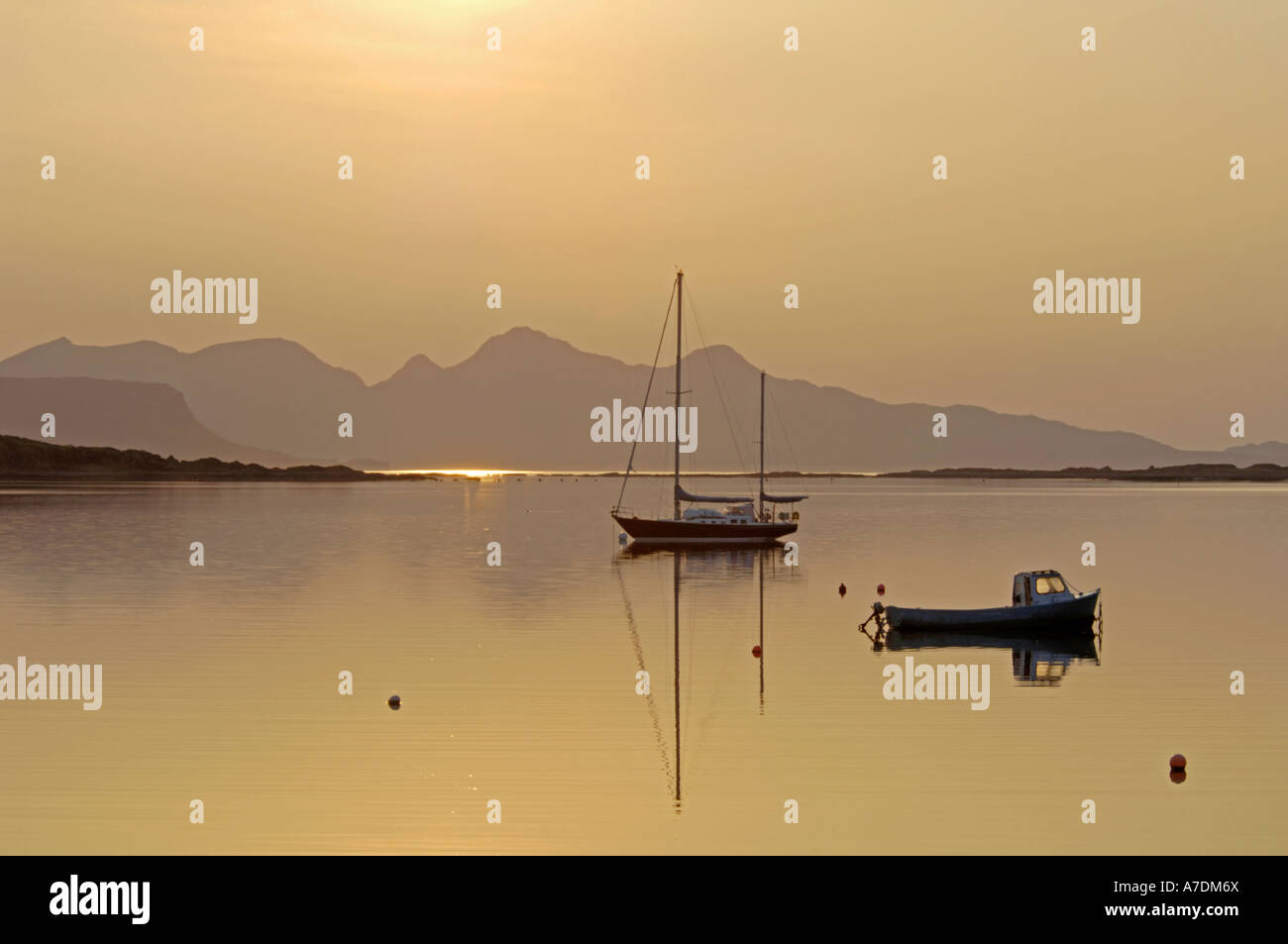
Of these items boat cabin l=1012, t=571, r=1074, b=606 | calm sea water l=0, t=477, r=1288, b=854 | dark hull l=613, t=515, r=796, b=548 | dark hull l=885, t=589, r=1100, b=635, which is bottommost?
calm sea water l=0, t=477, r=1288, b=854

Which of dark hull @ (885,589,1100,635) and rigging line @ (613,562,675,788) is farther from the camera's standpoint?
dark hull @ (885,589,1100,635)

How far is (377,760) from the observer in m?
25.3

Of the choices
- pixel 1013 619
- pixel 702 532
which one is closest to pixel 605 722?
pixel 1013 619

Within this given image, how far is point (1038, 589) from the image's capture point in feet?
148

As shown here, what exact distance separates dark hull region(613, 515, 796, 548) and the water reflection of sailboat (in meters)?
44.4

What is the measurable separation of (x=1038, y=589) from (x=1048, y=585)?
1.74 ft

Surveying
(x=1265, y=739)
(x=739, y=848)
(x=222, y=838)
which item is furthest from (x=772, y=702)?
(x=222, y=838)

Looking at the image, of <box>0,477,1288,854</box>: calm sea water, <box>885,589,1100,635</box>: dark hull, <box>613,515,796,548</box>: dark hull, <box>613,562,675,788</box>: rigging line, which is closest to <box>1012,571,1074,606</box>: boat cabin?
<box>885,589,1100,635</box>: dark hull

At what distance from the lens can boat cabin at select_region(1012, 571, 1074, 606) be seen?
44625 mm

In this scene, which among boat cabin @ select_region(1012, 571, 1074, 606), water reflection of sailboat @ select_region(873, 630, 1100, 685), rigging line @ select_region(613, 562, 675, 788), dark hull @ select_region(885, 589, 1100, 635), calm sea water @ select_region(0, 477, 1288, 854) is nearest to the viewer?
calm sea water @ select_region(0, 477, 1288, 854)

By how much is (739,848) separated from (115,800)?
10.4 m

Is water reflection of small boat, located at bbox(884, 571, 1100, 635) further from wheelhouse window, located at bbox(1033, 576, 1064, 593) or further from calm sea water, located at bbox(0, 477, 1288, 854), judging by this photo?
calm sea water, located at bbox(0, 477, 1288, 854)
